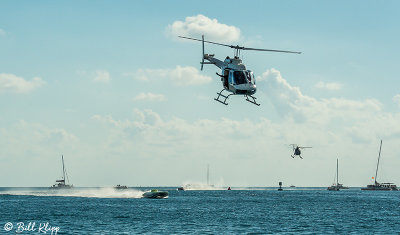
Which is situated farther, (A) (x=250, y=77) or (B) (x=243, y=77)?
(A) (x=250, y=77)

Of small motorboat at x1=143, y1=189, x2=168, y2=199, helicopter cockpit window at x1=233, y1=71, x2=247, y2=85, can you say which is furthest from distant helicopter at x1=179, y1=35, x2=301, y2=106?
small motorboat at x1=143, y1=189, x2=168, y2=199

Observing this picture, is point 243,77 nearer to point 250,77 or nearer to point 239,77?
point 239,77

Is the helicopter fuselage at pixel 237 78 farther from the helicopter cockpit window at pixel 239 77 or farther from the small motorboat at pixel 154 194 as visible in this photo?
the small motorboat at pixel 154 194

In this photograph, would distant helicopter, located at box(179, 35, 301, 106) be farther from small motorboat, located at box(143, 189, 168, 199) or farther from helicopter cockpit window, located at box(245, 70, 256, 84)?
small motorboat, located at box(143, 189, 168, 199)

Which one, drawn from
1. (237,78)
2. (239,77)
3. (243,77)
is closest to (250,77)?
(243,77)

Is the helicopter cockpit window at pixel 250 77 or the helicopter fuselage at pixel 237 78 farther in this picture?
the helicopter cockpit window at pixel 250 77

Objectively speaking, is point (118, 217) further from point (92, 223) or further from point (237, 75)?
Answer: point (237, 75)

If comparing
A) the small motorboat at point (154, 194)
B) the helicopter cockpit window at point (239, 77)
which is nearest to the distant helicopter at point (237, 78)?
the helicopter cockpit window at point (239, 77)

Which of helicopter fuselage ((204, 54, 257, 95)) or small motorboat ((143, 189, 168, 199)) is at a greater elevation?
helicopter fuselage ((204, 54, 257, 95))
